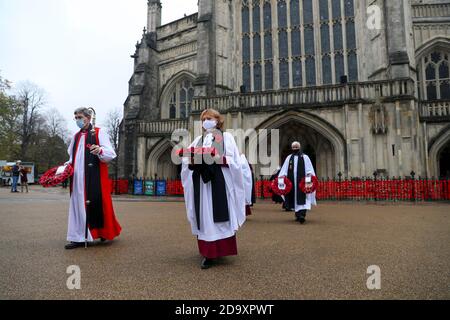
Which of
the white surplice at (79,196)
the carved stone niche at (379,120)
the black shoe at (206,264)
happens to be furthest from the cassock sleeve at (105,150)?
the carved stone niche at (379,120)

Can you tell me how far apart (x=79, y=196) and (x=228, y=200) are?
224 cm

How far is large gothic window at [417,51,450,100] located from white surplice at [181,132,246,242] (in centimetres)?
1807

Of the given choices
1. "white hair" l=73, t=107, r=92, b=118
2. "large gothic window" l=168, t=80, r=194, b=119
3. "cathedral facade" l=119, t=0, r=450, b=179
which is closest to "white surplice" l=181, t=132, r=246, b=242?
"white hair" l=73, t=107, r=92, b=118

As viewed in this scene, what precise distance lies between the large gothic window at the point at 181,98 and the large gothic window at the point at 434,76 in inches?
580

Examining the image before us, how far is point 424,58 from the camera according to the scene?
57.7ft

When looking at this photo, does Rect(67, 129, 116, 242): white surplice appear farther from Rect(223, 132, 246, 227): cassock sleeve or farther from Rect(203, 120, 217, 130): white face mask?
Rect(223, 132, 246, 227): cassock sleeve

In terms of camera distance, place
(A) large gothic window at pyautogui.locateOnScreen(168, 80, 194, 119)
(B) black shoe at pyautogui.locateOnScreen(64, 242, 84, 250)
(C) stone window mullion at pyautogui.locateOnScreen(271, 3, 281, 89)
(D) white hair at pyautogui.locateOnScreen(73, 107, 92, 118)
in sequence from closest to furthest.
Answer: (B) black shoe at pyautogui.locateOnScreen(64, 242, 84, 250), (D) white hair at pyautogui.locateOnScreen(73, 107, 92, 118), (C) stone window mullion at pyautogui.locateOnScreen(271, 3, 281, 89), (A) large gothic window at pyautogui.locateOnScreen(168, 80, 194, 119)

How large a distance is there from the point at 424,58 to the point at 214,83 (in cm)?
1238

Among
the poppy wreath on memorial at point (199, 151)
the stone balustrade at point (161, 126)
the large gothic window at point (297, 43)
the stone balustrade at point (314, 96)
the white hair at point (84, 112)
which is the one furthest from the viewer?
the stone balustrade at point (161, 126)

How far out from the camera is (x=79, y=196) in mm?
4238

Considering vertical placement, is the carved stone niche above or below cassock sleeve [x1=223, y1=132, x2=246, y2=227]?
above

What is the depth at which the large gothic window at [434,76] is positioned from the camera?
17.1 m

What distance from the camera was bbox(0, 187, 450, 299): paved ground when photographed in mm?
2326

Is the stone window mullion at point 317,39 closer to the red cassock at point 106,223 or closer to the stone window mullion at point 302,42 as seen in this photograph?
the stone window mullion at point 302,42
